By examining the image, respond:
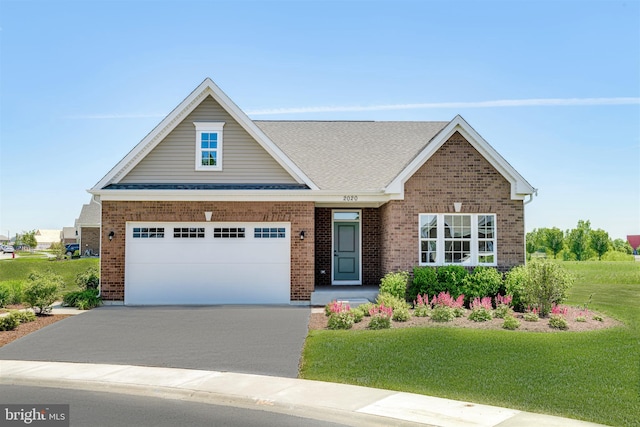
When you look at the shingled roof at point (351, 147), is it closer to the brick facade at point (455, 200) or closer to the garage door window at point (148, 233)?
the brick facade at point (455, 200)

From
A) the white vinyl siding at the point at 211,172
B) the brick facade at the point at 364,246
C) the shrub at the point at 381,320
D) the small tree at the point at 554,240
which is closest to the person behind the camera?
the shrub at the point at 381,320

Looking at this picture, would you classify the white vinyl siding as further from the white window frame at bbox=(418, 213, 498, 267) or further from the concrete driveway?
the white window frame at bbox=(418, 213, 498, 267)

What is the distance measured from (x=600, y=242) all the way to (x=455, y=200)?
4869 cm

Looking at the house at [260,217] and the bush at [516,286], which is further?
the house at [260,217]

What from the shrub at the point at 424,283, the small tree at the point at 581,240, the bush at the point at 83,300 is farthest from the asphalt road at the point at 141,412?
the small tree at the point at 581,240

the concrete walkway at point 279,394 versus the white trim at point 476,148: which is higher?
the white trim at point 476,148

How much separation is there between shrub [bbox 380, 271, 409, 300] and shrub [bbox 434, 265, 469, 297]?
1.06 meters

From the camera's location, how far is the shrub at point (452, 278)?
16.7 meters

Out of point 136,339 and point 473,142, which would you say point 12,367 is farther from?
point 473,142

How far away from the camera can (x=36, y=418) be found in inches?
289

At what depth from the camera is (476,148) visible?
57.7 feet

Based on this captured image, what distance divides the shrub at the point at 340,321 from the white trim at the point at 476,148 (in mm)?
5414

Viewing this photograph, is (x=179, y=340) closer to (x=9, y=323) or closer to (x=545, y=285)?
(x=9, y=323)

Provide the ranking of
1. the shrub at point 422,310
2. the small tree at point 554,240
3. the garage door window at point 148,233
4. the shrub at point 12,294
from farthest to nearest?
the small tree at point 554,240 → the shrub at point 12,294 → the garage door window at point 148,233 → the shrub at point 422,310
